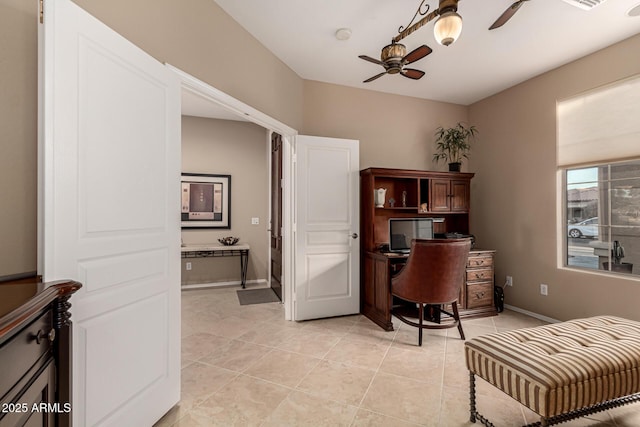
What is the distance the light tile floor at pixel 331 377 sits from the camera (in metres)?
1.86

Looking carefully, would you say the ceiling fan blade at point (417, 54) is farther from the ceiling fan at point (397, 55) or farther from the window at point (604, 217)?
the window at point (604, 217)

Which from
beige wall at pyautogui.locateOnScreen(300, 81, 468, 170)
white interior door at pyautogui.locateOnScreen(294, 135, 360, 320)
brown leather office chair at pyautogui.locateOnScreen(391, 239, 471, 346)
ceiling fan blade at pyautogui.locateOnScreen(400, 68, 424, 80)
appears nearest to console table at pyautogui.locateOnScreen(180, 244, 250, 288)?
white interior door at pyautogui.locateOnScreen(294, 135, 360, 320)

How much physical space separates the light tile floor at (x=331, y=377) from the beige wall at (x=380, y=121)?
2257 millimetres

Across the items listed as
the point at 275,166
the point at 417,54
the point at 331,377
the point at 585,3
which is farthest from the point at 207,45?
the point at 331,377

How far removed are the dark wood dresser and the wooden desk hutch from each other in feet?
9.09

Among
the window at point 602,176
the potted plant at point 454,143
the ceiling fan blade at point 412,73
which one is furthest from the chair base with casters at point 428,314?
the ceiling fan blade at point 412,73

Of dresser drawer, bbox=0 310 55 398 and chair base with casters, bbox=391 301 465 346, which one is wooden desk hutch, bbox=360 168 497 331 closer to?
chair base with casters, bbox=391 301 465 346

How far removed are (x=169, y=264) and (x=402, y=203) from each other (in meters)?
3.02

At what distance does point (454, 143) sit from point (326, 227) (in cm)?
217

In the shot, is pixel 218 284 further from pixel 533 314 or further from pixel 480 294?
pixel 533 314

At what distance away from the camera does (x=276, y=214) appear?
465 cm

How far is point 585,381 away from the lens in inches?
57.2

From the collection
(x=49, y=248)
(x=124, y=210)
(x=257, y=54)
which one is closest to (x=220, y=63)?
(x=257, y=54)

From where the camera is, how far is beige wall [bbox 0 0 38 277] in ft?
4.04
